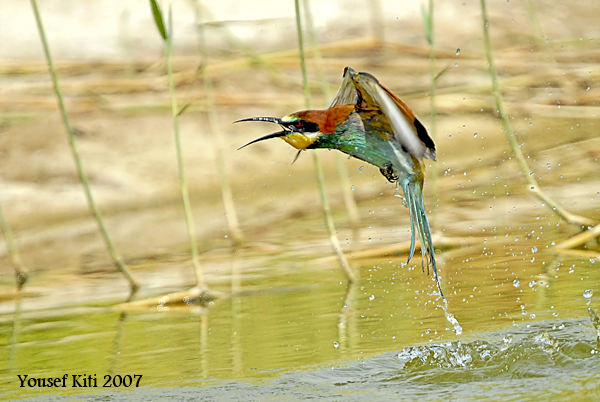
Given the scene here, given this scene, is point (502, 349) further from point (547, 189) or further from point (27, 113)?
→ point (27, 113)

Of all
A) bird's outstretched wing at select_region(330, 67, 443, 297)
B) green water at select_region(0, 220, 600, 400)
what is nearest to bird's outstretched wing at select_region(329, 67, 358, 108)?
bird's outstretched wing at select_region(330, 67, 443, 297)

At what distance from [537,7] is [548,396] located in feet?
23.1

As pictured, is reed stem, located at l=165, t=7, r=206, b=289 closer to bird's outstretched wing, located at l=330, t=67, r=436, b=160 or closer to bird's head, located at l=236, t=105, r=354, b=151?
bird's head, located at l=236, t=105, r=354, b=151

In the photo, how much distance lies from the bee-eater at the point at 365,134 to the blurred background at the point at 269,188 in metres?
0.61

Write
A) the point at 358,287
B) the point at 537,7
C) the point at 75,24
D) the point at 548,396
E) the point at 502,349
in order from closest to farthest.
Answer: the point at 548,396, the point at 502,349, the point at 358,287, the point at 75,24, the point at 537,7

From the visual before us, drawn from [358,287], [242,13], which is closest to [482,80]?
[242,13]

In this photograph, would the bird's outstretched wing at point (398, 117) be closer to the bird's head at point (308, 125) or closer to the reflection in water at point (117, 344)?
the bird's head at point (308, 125)

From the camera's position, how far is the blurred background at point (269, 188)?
402 cm

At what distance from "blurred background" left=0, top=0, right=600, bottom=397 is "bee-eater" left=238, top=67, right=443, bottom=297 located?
611 mm

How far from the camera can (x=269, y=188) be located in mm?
7359

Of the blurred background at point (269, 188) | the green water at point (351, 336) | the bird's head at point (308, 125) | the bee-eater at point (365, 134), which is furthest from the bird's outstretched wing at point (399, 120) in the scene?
the blurred background at point (269, 188)

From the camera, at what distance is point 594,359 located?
10.9 feet

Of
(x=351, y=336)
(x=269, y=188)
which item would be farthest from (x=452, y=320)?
(x=269, y=188)

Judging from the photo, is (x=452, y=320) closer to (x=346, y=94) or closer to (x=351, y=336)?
(x=351, y=336)
